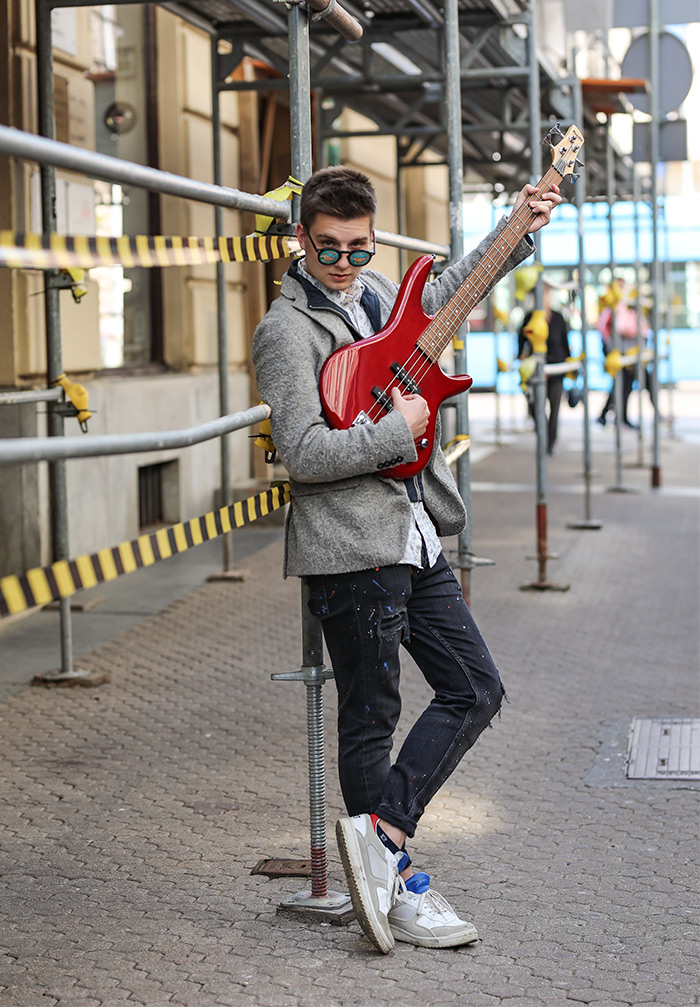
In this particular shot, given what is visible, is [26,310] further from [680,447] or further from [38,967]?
[680,447]

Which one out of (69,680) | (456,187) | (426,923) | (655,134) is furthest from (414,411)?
(655,134)

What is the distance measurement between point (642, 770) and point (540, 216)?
215 cm

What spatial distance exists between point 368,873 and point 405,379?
1.13 m

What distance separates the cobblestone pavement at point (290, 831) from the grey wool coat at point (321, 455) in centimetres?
95

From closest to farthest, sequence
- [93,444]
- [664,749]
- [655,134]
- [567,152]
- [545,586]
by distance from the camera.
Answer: [93,444] < [567,152] < [664,749] < [545,586] < [655,134]

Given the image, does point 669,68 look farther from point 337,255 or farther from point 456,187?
point 337,255

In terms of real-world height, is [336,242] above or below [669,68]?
below

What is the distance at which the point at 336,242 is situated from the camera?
10.8 ft

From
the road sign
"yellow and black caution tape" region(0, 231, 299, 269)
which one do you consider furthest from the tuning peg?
the road sign

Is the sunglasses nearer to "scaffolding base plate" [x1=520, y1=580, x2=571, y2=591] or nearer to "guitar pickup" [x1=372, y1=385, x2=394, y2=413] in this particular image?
"guitar pickup" [x1=372, y1=385, x2=394, y2=413]

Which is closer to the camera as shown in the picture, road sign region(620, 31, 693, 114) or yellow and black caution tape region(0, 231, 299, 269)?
yellow and black caution tape region(0, 231, 299, 269)

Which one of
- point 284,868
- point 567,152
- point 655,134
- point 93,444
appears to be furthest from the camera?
point 655,134

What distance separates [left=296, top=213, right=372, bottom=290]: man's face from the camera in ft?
10.8

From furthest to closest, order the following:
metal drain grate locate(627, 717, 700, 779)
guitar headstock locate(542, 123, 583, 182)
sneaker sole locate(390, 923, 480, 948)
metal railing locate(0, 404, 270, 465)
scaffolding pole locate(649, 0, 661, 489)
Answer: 1. scaffolding pole locate(649, 0, 661, 489)
2. metal drain grate locate(627, 717, 700, 779)
3. guitar headstock locate(542, 123, 583, 182)
4. sneaker sole locate(390, 923, 480, 948)
5. metal railing locate(0, 404, 270, 465)
